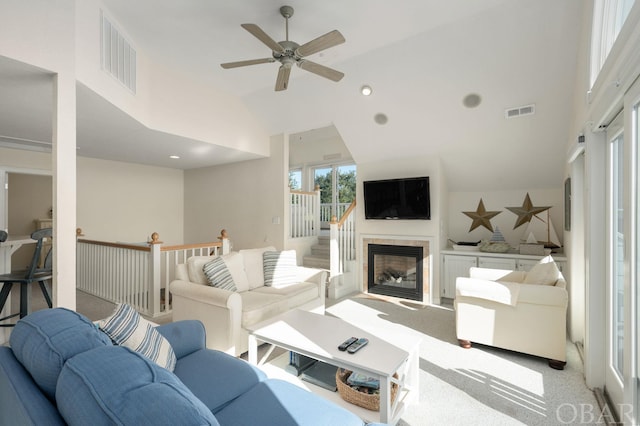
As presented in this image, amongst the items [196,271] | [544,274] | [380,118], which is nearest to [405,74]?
[380,118]

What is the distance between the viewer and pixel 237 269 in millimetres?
3555

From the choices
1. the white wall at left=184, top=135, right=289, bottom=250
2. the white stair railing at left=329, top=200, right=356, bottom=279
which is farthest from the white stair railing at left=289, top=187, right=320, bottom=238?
the white stair railing at left=329, top=200, right=356, bottom=279

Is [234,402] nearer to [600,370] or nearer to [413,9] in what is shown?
[600,370]

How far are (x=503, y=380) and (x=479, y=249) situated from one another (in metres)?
2.51

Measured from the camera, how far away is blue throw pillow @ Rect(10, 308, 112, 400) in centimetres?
102

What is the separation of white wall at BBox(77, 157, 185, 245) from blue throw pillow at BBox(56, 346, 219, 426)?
5945 millimetres

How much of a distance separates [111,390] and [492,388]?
266cm

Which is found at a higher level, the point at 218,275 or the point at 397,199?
the point at 397,199

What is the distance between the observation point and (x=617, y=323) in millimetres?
2166

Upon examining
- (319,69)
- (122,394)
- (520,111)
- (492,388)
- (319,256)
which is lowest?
(492,388)

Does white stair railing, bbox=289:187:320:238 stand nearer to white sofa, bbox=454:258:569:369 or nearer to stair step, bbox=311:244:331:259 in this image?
stair step, bbox=311:244:331:259

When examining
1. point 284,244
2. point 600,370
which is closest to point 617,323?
point 600,370

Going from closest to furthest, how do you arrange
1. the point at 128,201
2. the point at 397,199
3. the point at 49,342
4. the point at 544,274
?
the point at 49,342 → the point at 544,274 → the point at 397,199 → the point at 128,201

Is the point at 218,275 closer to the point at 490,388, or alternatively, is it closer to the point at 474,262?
the point at 490,388
